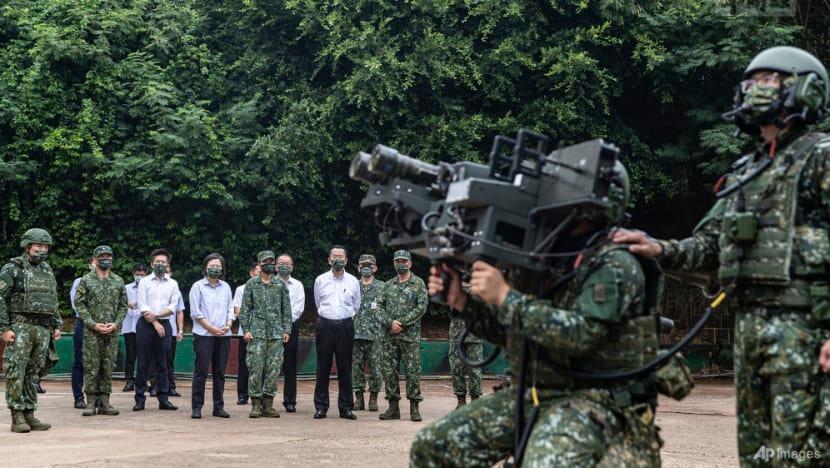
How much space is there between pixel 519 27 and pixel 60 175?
1129 centimetres

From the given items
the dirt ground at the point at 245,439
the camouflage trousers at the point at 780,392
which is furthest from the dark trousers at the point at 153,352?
the camouflage trousers at the point at 780,392

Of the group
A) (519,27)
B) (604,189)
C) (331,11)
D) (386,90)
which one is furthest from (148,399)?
(604,189)

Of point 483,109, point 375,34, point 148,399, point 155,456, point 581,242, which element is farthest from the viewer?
point 483,109

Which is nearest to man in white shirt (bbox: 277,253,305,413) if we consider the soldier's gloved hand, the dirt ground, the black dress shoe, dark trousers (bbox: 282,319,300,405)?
dark trousers (bbox: 282,319,300,405)

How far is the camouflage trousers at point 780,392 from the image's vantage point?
4586 millimetres

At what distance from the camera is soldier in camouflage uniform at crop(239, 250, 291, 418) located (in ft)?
44.7

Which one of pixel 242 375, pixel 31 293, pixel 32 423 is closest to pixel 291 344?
pixel 242 375

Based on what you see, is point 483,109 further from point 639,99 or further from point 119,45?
point 119,45

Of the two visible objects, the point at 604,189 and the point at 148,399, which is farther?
the point at 148,399

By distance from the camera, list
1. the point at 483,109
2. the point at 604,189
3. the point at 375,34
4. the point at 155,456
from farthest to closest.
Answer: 1. the point at 483,109
2. the point at 375,34
3. the point at 155,456
4. the point at 604,189

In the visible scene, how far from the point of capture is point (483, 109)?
2345cm

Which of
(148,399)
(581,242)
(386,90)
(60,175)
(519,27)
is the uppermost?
(519,27)

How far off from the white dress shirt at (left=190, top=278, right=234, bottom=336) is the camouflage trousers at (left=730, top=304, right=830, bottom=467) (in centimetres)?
1025

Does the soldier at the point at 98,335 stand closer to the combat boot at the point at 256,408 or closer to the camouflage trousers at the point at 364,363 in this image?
the combat boot at the point at 256,408
